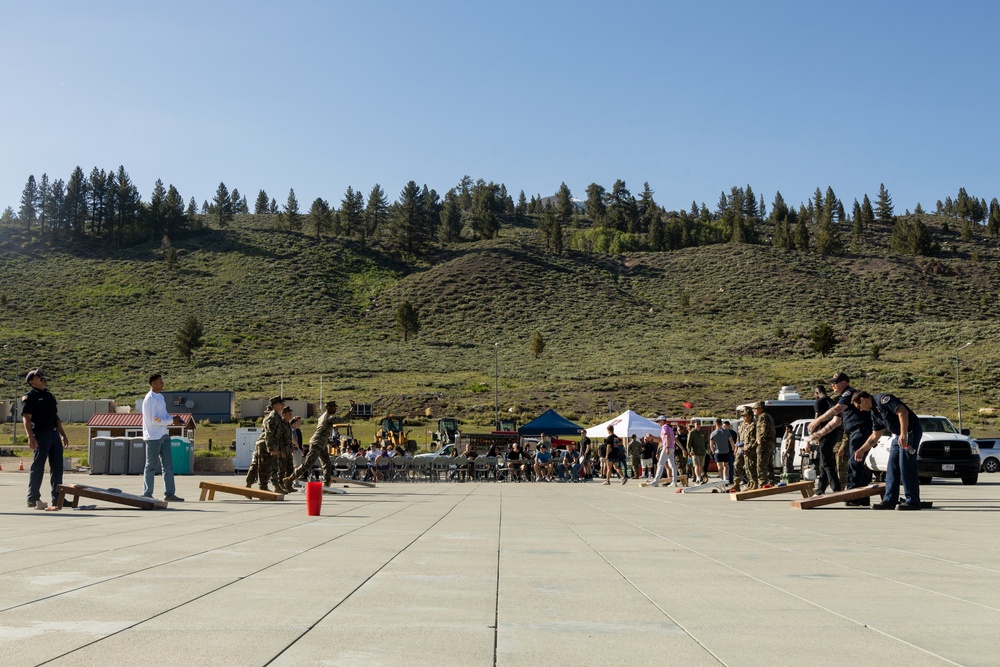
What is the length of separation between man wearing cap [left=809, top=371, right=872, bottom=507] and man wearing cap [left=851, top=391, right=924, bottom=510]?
0.35 m

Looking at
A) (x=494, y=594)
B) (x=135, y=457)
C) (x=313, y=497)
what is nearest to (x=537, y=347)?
(x=135, y=457)

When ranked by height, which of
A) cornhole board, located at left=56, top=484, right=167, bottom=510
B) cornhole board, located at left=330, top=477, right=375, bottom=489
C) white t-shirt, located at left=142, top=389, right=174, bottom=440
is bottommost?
cornhole board, located at left=330, top=477, right=375, bottom=489

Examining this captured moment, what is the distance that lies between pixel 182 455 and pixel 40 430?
21.1m

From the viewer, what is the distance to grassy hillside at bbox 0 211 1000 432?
76500 millimetres

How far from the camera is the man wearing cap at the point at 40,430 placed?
12281 millimetres

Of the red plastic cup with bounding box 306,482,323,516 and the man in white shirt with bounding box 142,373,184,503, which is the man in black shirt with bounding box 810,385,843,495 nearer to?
the red plastic cup with bounding box 306,482,323,516

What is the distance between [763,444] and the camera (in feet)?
57.8

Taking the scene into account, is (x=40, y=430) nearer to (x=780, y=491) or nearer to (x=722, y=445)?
(x=780, y=491)

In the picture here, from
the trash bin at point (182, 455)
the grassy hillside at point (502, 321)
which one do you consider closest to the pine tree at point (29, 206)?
the grassy hillside at point (502, 321)

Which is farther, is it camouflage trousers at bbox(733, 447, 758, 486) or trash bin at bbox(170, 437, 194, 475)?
trash bin at bbox(170, 437, 194, 475)

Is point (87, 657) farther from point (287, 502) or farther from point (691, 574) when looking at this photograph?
point (287, 502)

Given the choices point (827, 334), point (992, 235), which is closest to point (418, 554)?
point (827, 334)

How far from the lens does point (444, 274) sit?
136250 millimetres

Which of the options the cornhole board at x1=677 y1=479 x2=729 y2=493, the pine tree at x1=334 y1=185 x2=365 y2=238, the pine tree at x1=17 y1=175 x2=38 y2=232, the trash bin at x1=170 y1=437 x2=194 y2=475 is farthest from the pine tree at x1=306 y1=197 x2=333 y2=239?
the cornhole board at x1=677 y1=479 x2=729 y2=493
